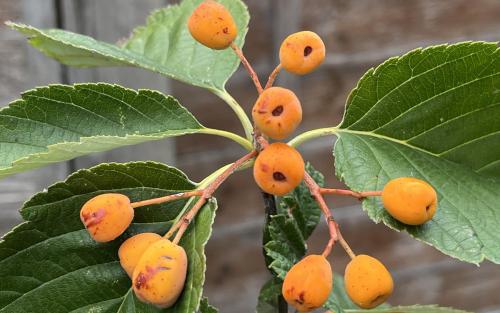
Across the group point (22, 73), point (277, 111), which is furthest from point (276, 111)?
point (22, 73)

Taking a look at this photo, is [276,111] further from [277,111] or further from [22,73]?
[22,73]

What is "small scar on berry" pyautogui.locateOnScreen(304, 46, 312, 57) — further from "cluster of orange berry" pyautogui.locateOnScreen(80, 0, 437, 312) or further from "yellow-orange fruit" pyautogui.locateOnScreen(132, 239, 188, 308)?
"yellow-orange fruit" pyautogui.locateOnScreen(132, 239, 188, 308)

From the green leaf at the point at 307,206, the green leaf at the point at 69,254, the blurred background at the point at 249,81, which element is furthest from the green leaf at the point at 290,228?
the blurred background at the point at 249,81

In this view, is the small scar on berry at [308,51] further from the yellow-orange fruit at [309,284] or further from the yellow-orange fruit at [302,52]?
the yellow-orange fruit at [309,284]

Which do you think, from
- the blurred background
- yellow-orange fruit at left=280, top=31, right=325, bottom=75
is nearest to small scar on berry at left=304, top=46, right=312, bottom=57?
yellow-orange fruit at left=280, top=31, right=325, bottom=75

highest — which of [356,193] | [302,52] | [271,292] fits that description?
[302,52]

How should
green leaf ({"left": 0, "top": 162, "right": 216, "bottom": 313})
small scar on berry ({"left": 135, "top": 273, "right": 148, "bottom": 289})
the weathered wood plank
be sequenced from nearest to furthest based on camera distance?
small scar on berry ({"left": 135, "top": 273, "right": 148, "bottom": 289}), green leaf ({"left": 0, "top": 162, "right": 216, "bottom": 313}), the weathered wood plank
